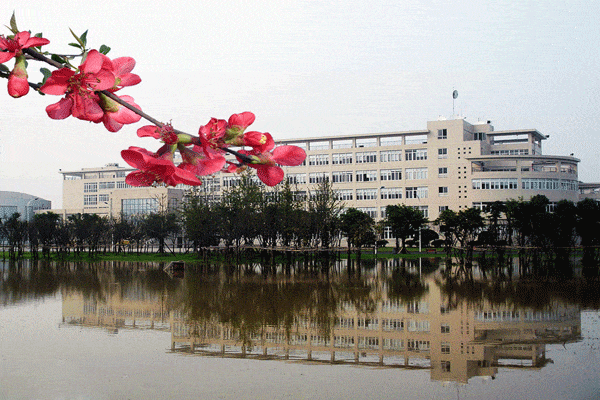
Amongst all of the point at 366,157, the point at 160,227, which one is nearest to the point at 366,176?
the point at 366,157

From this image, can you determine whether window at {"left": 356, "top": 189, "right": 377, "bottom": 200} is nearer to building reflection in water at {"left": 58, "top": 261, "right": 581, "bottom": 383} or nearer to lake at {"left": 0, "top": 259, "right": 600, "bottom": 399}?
building reflection in water at {"left": 58, "top": 261, "right": 581, "bottom": 383}

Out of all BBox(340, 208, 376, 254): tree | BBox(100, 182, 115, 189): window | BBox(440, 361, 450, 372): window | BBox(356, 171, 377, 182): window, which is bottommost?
BBox(440, 361, 450, 372): window

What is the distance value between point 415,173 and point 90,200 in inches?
1862

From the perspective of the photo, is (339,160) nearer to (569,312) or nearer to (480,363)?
(569,312)

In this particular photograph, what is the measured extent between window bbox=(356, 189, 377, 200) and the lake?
1654 inches

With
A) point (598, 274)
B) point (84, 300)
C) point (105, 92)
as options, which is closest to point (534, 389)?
point (105, 92)

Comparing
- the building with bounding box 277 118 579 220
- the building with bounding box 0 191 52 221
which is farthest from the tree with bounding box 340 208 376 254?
the building with bounding box 0 191 52 221

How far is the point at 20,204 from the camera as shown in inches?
3413

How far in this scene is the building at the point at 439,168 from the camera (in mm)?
55531

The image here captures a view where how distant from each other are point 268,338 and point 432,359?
361cm

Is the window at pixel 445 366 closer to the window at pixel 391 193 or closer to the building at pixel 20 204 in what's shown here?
the window at pixel 391 193

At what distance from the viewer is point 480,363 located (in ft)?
Result: 33.9

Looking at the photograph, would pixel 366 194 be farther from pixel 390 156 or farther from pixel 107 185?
pixel 107 185

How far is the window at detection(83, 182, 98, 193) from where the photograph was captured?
80.5 meters
